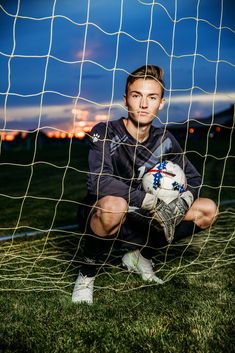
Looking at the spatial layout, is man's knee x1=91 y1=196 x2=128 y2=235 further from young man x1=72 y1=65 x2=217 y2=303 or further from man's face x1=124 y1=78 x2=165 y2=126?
man's face x1=124 y1=78 x2=165 y2=126

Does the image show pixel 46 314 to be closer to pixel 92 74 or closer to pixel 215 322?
pixel 215 322

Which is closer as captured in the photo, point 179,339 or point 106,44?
point 179,339

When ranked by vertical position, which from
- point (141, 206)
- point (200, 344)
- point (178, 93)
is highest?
point (178, 93)

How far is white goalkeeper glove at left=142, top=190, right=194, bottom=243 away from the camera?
Answer: 9.82ft

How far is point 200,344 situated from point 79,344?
1.76ft

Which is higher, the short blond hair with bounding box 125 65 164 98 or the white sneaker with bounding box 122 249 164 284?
the short blond hair with bounding box 125 65 164 98

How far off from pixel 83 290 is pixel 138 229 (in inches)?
23.1

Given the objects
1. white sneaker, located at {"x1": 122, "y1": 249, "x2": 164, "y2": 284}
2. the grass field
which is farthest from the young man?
the grass field

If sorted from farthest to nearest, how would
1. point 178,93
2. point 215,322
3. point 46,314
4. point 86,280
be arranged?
point 178,93, point 86,280, point 46,314, point 215,322

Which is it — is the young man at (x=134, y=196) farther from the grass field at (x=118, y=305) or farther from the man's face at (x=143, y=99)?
the grass field at (x=118, y=305)

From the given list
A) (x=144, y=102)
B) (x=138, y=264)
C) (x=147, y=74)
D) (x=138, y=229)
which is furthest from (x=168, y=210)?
(x=147, y=74)

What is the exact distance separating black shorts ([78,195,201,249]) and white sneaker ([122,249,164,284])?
62 millimetres

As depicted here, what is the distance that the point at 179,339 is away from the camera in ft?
7.59

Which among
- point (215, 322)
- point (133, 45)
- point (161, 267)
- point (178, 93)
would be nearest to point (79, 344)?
point (215, 322)
